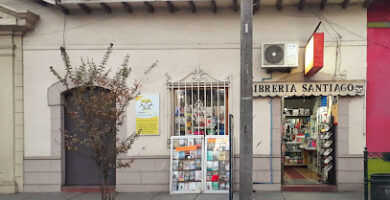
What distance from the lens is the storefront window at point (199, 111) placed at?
899 centimetres

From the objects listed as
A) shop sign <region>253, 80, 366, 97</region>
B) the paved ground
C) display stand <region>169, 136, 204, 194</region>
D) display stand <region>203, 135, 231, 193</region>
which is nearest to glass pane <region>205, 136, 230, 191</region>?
display stand <region>203, 135, 231, 193</region>

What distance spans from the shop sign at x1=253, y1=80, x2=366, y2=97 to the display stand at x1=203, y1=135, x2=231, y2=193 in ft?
4.79

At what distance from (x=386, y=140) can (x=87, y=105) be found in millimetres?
6868

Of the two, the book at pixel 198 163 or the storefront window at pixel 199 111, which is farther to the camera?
the storefront window at pixel 199 111

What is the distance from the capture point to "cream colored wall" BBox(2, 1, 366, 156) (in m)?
8.59

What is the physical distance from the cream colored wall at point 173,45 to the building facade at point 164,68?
24 millimetres

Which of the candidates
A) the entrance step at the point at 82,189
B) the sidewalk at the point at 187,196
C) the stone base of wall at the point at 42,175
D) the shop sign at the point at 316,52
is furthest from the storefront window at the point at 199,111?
the stone base of wall at the point at 42,175

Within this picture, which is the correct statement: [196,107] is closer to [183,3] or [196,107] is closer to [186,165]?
[186,165]

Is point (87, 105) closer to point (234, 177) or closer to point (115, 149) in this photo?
point (115, 149)

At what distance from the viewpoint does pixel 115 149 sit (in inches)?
233

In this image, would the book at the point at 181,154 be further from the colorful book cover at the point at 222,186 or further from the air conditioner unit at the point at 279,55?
the air conditioner unit at the point at 279,55

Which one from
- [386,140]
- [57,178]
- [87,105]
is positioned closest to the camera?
[87,105]

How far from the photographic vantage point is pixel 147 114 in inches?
351

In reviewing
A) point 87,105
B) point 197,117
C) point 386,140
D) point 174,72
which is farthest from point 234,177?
point 87,105
